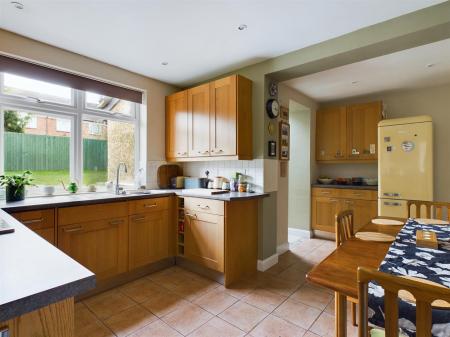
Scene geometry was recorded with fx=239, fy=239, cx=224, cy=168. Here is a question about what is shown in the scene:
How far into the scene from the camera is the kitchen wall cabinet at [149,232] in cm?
252

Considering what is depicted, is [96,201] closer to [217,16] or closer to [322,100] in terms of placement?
[217,16]

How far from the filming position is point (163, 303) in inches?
83.0

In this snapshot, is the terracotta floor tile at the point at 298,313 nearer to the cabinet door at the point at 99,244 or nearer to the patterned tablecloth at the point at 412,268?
the patterned tablecloth at the point at 412,268

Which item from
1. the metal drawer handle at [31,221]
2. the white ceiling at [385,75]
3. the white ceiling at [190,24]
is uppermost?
the white ceiling at [190,24]

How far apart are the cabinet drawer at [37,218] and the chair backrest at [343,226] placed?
Result: 86.2 inches

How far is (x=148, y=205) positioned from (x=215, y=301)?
120cm

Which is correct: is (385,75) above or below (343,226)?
above

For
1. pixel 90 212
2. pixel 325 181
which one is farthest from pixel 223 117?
pixel 325 181

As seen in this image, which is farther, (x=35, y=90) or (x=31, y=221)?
(x=35, y=90)

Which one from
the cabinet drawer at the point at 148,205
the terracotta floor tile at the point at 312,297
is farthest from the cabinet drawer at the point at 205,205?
the terracotta floor tile at the point at 312,297

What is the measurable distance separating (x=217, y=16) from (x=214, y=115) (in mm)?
1089

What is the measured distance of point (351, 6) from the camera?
181 cm

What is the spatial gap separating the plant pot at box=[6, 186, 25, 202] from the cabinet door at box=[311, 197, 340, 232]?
3.88 m

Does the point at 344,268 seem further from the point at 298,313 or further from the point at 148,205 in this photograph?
the point at 148,205
